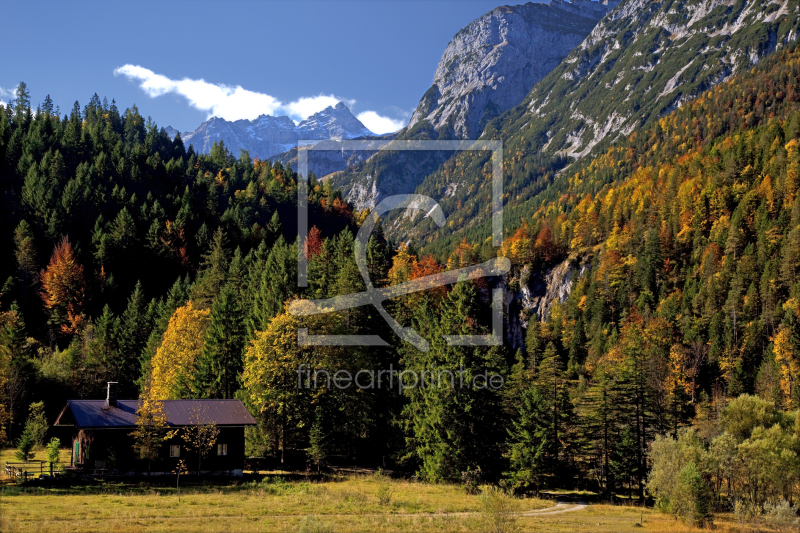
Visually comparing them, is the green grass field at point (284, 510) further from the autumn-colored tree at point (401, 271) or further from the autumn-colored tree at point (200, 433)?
the autumn-colored tree at point (401, 271)

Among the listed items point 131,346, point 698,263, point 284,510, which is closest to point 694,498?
point 284,510

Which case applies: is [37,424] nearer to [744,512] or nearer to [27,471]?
[27,471]

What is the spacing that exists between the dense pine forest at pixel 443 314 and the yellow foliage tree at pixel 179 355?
0.22 metres

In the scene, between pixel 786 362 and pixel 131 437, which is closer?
pixel 131 437

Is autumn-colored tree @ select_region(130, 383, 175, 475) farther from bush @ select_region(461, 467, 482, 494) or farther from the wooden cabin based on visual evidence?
bush @ select_region(461, 467, 482, 494)

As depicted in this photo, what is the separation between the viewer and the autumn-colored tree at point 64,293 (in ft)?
284

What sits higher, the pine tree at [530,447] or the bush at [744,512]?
the pine tree at [530,447]

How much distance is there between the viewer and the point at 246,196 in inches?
5797

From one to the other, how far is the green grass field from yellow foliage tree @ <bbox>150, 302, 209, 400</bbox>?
14.6 meters

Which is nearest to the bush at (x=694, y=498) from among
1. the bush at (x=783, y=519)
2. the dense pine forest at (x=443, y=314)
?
the dense pine forest at (x=443, y=314)

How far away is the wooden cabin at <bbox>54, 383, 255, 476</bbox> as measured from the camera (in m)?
39.2

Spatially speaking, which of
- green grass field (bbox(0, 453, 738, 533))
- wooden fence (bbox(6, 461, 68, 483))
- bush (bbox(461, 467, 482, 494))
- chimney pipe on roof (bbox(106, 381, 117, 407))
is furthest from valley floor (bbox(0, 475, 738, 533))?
chimney pipe on roof (bbox(106, 381, 117, 407))

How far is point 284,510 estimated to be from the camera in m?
30.1

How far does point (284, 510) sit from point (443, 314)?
2369 cm
